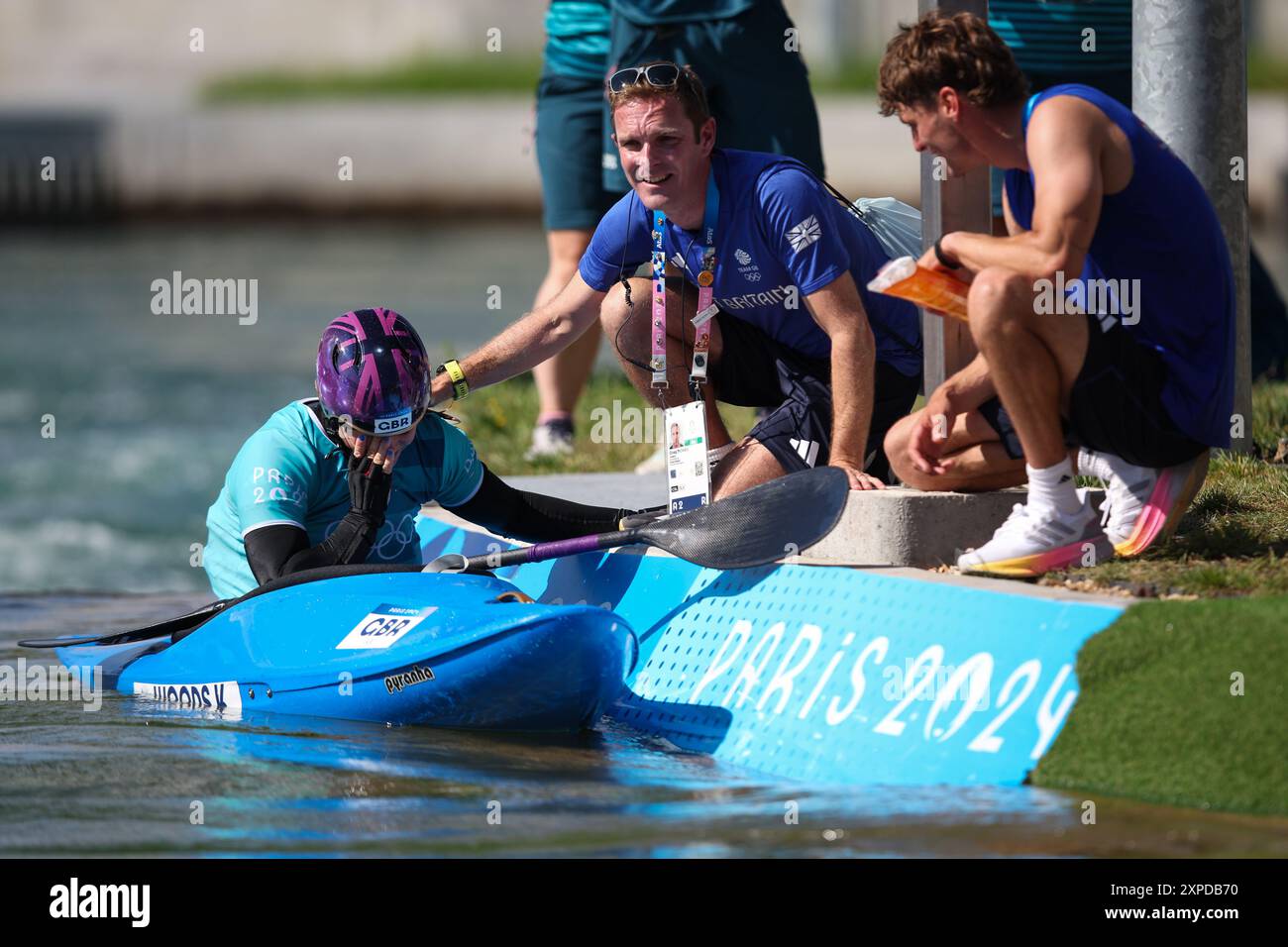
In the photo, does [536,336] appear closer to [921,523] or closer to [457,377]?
[457,377]

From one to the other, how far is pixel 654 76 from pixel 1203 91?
70.7 inches

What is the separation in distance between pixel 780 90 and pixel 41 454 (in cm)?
779

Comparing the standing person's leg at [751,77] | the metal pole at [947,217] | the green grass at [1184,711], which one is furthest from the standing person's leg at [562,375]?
the green grass at [1184,711]

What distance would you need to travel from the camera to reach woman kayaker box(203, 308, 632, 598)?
5.87 metres

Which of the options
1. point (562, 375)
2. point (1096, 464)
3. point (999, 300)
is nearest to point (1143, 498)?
point (1096, 464)

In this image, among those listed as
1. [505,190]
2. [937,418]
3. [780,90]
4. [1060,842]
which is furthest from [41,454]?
[505,190]

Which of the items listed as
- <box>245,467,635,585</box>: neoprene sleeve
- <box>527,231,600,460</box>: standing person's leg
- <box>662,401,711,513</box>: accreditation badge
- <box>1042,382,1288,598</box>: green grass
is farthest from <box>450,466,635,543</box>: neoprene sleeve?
<box>527,231,600,460</box>: standing person's leg

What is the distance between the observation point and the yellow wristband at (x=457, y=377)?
245 inches

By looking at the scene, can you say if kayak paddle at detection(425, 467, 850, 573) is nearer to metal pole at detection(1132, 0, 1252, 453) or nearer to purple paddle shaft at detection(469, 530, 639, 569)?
purple paddle shaft at detection(469, 530, 639, 569)

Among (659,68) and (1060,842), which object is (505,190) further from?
(1060,842)

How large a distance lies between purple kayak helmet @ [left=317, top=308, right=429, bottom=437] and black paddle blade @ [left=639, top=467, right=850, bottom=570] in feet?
2.61

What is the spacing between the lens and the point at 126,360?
63.0ft

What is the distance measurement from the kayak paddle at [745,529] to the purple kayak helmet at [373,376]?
458mm

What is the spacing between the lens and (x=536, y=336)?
6.37 meters
